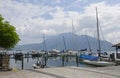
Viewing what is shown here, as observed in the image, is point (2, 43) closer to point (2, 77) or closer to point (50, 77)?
point (2, 77)

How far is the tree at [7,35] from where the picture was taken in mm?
24239

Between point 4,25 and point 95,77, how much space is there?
11664 millimetres

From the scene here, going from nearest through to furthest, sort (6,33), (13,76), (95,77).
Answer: (95,77) < (13,76) < (6,33)

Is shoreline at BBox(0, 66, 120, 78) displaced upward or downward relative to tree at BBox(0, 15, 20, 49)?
downward

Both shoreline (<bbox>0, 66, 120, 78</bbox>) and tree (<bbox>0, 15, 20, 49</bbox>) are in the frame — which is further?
tree (<bbox>0, 15, 20, 49</bbox>)

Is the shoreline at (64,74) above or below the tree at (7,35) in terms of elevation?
below

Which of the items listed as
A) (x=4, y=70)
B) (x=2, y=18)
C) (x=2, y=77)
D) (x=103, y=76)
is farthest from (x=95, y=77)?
(x=2, y=18)

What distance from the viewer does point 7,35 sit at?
79.3ft

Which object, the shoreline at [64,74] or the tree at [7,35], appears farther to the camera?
the tree at [7,35]

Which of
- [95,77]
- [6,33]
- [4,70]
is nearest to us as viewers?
[95,77]

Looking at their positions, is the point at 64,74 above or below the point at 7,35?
below

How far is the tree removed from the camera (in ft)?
79.5

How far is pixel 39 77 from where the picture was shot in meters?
17.7

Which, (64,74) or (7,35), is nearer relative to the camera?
(64,74)
